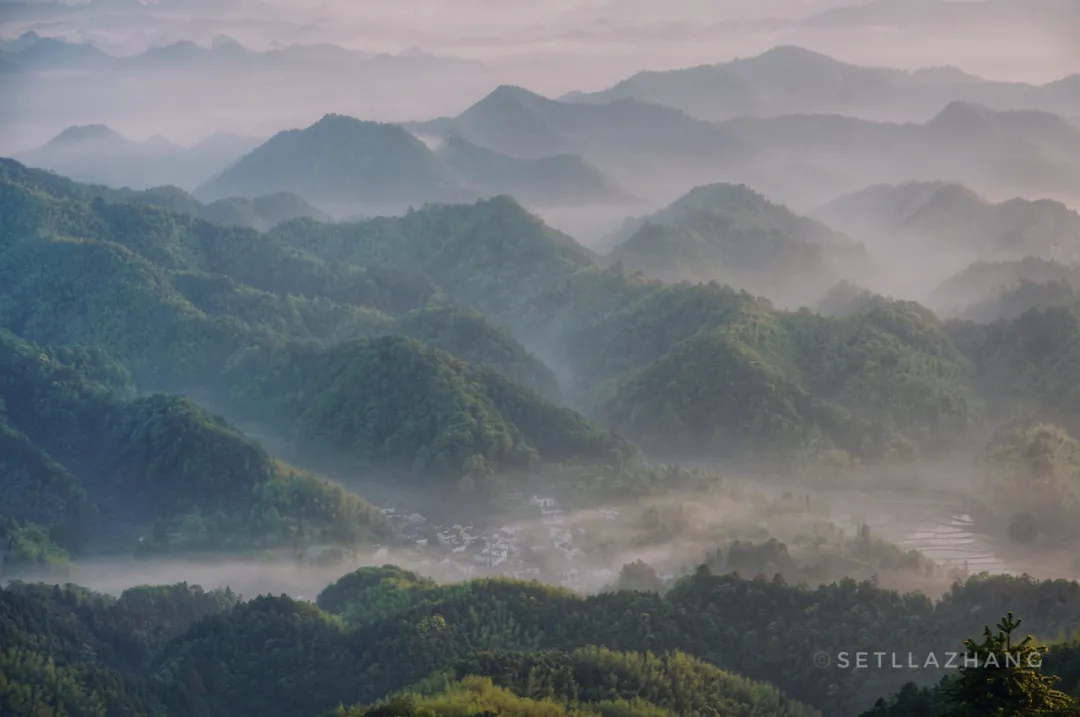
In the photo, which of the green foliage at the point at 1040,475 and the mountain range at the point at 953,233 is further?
the mountain range at the point at 953,233

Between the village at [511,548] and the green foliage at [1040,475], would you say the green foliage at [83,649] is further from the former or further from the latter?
the green foliage at [1040,475]

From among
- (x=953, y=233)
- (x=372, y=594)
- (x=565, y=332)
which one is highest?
(x=953, y=233)

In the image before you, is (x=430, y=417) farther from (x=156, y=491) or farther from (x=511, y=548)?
(x=156, y=491)

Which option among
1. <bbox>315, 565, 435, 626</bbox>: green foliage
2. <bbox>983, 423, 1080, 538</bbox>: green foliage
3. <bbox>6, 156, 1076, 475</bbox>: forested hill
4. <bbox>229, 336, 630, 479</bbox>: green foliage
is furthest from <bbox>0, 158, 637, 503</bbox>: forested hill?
<bbox>983, 423, 1080, 538</bbox>: green foliage

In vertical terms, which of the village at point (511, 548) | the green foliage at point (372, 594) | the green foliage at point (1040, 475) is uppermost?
the green foliage at point (1040, 475)

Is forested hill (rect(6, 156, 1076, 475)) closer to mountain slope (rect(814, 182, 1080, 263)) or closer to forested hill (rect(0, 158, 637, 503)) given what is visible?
forested hill (rect(0, 158, 637, 503))

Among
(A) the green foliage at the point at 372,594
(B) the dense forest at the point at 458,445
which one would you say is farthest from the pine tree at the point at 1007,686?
(A) the green foliage at the point at 372,594

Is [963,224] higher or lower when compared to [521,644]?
higher

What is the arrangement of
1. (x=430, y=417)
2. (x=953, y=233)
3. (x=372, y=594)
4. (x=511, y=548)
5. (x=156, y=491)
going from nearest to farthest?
(x=372, y=594)
(x=511, y=548)
(x=156, y=491)
(x=430, y=417)
(x=953, y=233)

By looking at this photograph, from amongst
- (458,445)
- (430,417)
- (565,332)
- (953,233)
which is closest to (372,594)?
(458,445)

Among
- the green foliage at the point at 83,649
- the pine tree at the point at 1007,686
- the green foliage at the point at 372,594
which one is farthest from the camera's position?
the green foliage at the point at 372,594
